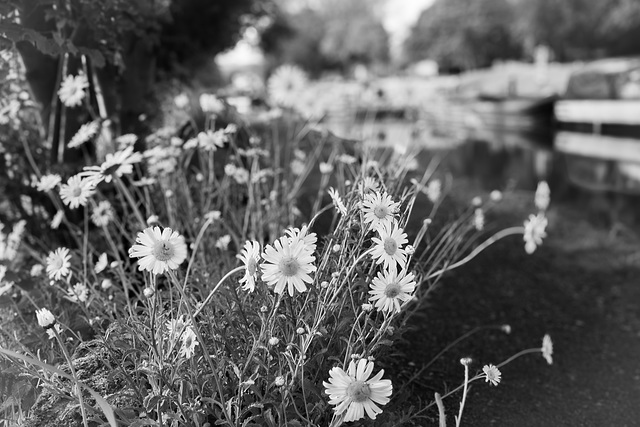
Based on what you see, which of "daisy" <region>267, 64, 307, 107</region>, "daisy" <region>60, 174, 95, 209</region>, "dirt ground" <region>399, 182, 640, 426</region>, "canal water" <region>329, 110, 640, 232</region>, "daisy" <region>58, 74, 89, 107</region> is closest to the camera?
"daisy" <region>60, 174, 95, 209</region>

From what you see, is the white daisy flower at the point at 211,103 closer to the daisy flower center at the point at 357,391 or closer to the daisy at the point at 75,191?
the daisy at the point at 75,191

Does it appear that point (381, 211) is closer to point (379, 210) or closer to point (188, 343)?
point (379, 210)

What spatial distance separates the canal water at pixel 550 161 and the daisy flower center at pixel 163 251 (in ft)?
10.9

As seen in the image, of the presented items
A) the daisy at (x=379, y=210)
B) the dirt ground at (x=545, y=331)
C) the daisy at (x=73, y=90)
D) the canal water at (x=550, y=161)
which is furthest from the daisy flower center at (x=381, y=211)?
the canal water at (x=550, y=161)

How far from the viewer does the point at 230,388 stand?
A: 219cm

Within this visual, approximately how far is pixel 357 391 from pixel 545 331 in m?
2.70

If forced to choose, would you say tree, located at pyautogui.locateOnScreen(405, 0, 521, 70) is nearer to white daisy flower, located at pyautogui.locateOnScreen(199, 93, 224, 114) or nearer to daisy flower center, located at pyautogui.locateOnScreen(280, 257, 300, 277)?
white daisy flower, located at pyautogui.locateOnScreen(199, 93, 224, 114)

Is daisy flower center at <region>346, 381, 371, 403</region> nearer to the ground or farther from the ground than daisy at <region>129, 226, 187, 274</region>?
nearer to the ground

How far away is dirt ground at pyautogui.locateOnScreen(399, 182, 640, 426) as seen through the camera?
3020mm

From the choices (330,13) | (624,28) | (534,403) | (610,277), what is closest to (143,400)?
(534,403)

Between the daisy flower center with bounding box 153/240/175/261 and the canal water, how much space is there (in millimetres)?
3315

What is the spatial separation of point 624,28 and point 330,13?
34021mm

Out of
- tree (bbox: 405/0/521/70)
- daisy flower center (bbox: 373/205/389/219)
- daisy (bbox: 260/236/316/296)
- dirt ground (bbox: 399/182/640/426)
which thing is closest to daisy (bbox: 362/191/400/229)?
daisy flower center (bbox: 373/205/389/219)

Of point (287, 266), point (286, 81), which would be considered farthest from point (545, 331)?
point (287, 266)
